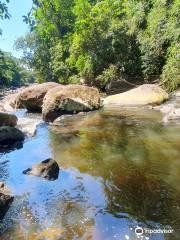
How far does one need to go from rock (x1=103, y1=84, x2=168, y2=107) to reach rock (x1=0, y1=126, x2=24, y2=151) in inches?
306

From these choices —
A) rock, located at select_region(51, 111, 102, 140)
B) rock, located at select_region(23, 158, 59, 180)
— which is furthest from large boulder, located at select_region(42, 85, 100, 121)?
rock, located at select_region(23, 158, 59, 180)

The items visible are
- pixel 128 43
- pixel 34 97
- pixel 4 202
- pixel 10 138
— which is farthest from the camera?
pixel 128 43

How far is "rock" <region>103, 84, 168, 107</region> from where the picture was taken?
16.4m

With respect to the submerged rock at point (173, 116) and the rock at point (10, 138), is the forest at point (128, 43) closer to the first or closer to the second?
the submerged rock at point (173, 116)

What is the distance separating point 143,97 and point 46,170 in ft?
35.8

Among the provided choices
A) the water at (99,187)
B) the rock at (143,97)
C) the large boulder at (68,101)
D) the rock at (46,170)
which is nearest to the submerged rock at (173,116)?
the water at (99,187)

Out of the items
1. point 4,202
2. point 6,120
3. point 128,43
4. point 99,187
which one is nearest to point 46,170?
point 99,187

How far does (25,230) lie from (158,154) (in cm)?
417

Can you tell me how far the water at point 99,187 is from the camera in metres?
4.66

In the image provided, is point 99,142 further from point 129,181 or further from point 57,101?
point 57,101

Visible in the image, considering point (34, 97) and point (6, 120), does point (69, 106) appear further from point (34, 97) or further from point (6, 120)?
point (6, 120)

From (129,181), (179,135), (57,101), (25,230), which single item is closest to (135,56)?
(57,101)

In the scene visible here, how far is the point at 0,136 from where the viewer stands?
34.8 feet

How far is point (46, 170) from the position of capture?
699cm
